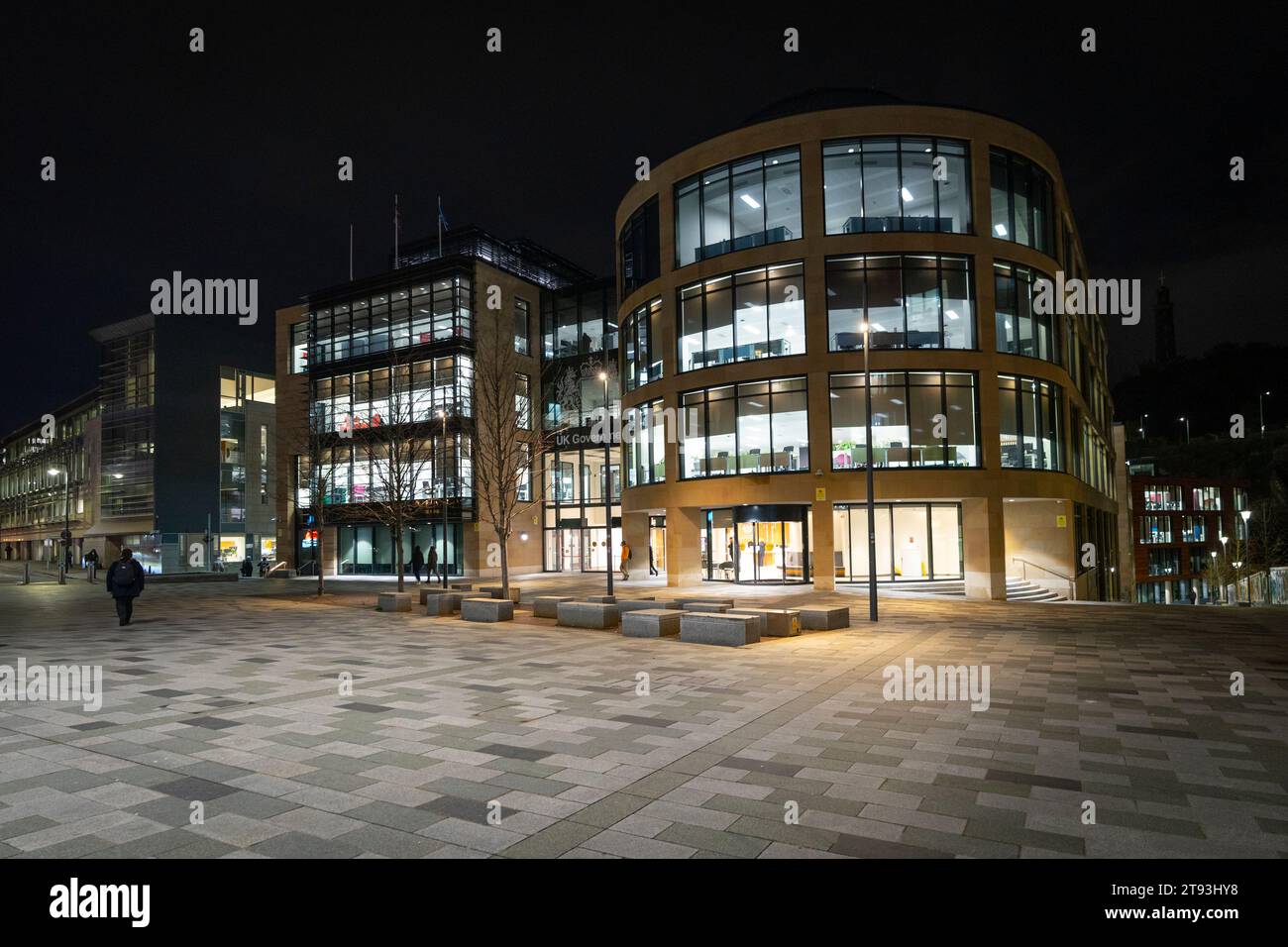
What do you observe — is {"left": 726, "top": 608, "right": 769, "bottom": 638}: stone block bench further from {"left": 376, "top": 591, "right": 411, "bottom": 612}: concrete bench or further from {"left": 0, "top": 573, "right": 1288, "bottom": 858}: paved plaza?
{"left": 376, "top": 591, "right": 411, "bottom": 612}: concrete bench

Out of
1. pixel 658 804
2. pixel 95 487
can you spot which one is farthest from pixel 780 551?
pixel 95 487

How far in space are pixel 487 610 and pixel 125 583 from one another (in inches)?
377

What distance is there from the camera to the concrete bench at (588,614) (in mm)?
19266

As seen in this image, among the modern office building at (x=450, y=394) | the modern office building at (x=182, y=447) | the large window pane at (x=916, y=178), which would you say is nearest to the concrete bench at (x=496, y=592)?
the modern office building at (x=450, y=394)

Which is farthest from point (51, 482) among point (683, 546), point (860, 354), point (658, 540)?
point (860, 354)

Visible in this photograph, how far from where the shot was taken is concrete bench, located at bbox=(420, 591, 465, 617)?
77.3ft

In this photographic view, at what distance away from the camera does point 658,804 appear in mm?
6184

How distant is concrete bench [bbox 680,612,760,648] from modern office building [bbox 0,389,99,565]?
78.3 metres

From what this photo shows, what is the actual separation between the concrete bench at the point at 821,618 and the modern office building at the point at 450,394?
97.0 ft

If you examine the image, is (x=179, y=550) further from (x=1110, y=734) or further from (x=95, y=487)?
(x=1110, y=734)

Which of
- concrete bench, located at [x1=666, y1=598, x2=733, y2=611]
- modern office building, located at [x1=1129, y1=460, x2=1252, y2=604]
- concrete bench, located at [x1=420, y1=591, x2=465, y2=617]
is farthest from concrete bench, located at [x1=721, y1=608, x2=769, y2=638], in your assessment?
modern office building, located at [x1=1129, y1=460, x2=1252, y2=604]

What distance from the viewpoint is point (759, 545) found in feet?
109

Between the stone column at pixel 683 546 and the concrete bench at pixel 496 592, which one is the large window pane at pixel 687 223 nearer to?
the stone column at pixel 683 546
